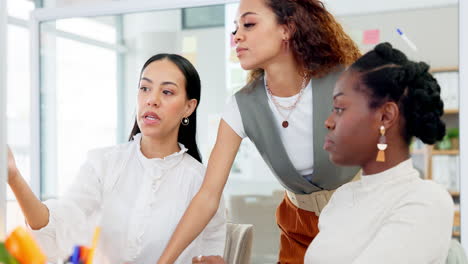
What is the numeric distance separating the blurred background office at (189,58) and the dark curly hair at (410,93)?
198 millimetres

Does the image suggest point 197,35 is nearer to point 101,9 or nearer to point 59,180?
point 101,9

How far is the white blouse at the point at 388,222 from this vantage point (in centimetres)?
69

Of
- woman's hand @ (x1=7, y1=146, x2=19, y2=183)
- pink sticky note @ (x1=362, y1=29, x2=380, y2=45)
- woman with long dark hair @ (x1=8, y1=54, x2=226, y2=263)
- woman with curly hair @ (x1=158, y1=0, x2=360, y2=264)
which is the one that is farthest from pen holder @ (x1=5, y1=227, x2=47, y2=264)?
pink sticky note @ (x1=362, y1=29, x2=380, y2=45)

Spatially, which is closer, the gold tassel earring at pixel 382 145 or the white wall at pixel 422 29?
the gold tassel earring at pixel 382 145

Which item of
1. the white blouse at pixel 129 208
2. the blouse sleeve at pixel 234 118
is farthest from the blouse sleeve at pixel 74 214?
the blouse sleeve at pixel 234 118

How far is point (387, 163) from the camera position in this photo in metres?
0.75

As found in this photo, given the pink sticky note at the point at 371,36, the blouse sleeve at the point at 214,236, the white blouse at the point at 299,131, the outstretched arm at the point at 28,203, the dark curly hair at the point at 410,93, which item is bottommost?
the blouse sleeve at the point at 214,236

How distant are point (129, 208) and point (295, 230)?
14.9 inches

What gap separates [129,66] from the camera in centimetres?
166

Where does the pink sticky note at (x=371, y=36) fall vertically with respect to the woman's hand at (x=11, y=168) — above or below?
above

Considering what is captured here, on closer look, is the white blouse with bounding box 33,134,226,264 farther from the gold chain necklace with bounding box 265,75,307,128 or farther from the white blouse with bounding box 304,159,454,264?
the white blouse with bounding box 304,159,454,264

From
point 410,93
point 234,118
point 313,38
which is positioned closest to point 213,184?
point 234,118

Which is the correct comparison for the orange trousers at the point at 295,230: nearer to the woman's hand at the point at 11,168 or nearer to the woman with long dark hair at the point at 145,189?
the woman with long dark hair at the point at 145,189

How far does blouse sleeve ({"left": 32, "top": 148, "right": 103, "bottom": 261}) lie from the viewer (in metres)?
1.11
